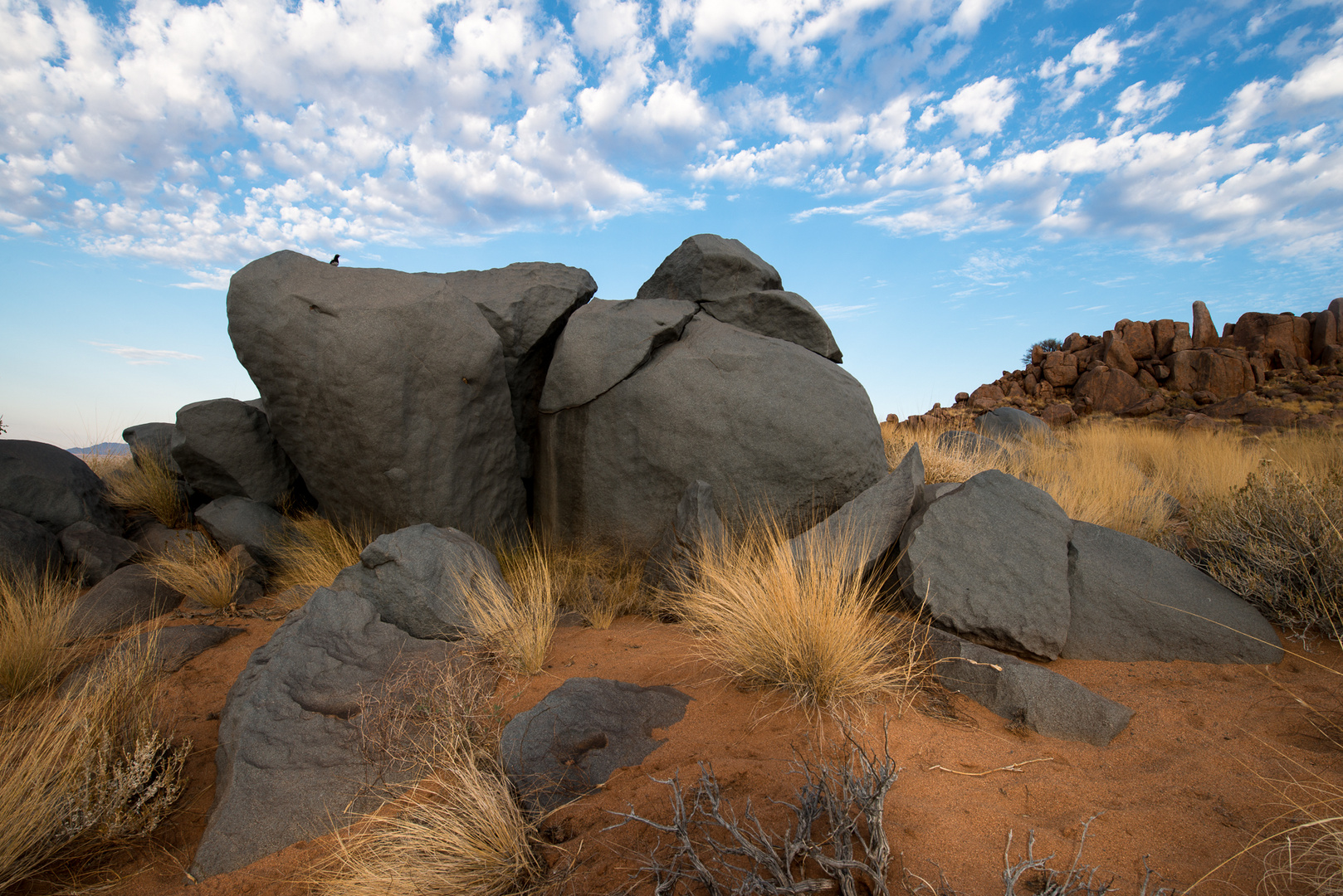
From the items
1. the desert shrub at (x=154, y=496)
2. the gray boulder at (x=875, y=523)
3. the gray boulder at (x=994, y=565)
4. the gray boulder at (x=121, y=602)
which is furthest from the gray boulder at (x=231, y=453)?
the gray boulder at (x=994, y=565)

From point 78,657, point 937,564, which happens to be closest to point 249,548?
point 78,657

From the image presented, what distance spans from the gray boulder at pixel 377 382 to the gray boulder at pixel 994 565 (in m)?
3.75

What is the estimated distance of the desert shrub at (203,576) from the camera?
18.7ft

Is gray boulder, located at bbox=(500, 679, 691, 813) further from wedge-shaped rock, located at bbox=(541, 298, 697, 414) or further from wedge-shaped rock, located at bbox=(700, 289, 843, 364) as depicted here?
wedge-shaped rock, located at bbox=(700, 289, 843, 364)

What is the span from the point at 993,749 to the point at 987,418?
11.4m

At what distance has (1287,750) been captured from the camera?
8.72ft

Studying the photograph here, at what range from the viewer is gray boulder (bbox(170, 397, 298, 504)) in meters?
6.72

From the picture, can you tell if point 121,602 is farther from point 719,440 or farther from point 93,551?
point 719,440

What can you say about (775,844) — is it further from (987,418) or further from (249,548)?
(987,418)

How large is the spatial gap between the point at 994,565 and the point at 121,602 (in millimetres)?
6738

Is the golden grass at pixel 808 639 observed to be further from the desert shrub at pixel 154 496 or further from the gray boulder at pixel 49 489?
the gray boulder at pixel 49 489

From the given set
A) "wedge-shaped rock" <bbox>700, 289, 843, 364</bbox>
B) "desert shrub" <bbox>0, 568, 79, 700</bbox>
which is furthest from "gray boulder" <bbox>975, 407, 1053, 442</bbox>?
"desert shrub" <bbox>0, 568, 79, 700</bbox>

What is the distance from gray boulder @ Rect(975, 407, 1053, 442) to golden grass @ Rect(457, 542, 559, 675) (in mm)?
9125

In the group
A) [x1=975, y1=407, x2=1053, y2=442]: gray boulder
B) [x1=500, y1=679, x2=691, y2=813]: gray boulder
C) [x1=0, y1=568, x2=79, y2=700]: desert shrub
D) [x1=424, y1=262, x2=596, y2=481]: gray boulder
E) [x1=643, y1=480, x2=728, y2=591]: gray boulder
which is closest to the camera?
[x1=500, y1=679, x2=691, y2=813]: gray boulder
